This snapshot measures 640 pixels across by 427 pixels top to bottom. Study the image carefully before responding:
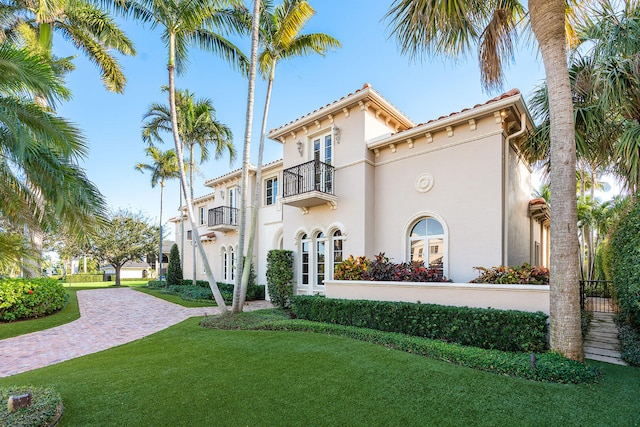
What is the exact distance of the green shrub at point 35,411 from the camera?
3670 mm

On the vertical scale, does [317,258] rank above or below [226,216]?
below

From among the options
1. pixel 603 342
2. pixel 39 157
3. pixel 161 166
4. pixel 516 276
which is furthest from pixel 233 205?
pixel 603 342

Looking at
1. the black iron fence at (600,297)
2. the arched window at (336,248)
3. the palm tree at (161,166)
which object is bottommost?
the black iron fence at (600,297)

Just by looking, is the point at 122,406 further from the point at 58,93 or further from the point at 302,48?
the point at 302,48

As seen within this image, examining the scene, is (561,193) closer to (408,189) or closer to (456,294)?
(456,294)

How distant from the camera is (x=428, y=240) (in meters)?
10.6

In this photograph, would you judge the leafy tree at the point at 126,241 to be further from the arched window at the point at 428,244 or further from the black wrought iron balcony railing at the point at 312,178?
the arched window at the point at 428,244

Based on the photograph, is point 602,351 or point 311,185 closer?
point 602,351

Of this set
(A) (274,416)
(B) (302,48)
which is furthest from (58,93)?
(B) (302,48)

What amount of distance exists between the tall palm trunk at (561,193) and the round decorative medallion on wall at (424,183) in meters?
4.80

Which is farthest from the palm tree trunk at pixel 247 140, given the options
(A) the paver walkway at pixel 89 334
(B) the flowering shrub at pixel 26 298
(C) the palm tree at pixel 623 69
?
(C) the palm tree at pixel 623 69

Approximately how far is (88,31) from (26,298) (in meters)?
11.8

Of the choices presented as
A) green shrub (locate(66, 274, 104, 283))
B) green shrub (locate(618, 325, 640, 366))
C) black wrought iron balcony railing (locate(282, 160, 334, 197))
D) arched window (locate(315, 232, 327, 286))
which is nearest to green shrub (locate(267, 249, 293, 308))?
arched window (locate(315, 232, 327, 286))

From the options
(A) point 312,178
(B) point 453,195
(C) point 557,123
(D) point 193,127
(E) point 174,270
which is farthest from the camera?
(E) point 174,270
